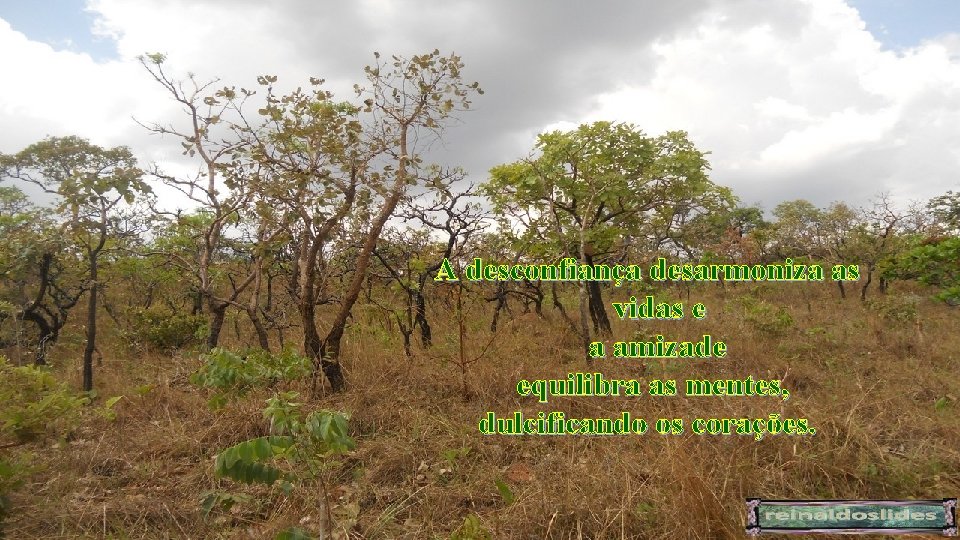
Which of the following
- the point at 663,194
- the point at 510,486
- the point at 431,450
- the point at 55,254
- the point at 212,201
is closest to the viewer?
the point at 510,486

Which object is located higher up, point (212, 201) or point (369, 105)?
point (369, 105)

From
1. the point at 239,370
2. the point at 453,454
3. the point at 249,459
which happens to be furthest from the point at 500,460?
the point at 249,459

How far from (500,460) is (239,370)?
1.94 metres

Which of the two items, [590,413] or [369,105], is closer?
[590,413]

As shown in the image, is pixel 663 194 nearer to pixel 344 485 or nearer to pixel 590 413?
pixel 590 413

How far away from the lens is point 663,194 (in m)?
7.54

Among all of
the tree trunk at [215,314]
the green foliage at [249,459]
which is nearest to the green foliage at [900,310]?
the green foliage at [249,459]

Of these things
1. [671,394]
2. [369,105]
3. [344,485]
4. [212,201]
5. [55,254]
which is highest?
[369,105]

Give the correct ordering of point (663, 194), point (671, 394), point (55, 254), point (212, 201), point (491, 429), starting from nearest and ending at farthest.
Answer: point (491, 429), point (671, 394), point (212, 201), point (55, 254), point (663, 194)

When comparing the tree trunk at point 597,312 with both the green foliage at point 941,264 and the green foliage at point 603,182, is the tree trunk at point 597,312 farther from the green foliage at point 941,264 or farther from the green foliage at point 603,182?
the green foliage at point 941,264

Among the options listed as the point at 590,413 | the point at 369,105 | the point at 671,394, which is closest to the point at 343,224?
the point at 369,105

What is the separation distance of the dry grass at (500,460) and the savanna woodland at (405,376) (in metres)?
0.02

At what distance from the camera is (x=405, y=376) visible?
5.22 meters

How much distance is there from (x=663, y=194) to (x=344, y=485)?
6.11 metres
